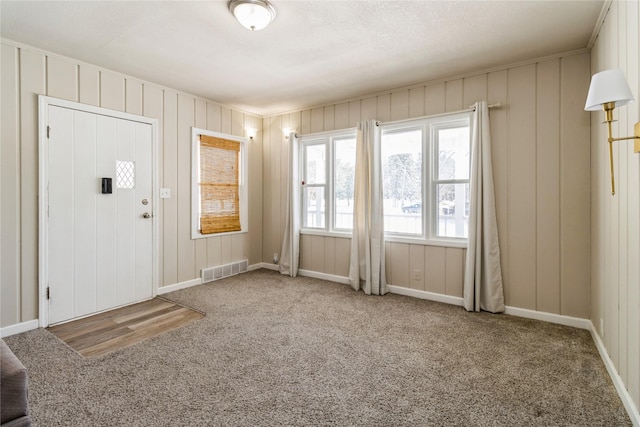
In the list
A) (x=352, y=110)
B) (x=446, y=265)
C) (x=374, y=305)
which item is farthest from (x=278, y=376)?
(x=352, y=110)

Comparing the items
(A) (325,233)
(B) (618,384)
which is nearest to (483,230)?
(B) (618,384)

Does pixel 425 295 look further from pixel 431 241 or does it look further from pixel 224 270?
pixel 224 270

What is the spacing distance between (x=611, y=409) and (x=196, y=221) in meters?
4.36

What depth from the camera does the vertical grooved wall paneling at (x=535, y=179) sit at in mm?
3021

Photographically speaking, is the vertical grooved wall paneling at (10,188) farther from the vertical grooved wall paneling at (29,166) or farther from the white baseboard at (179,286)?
the white baseboard at (179,286)

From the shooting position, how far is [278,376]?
2193 mm

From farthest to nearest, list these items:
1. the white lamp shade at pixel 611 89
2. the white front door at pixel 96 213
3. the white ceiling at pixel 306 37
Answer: the white front door at pixel 96 213 < the white ceiling at pixel 306 37 < the white lamp shade at pixel 611 89

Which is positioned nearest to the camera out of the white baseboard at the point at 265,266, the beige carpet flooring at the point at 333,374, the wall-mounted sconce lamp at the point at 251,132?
the beige carpet flooring at the point at 333,374

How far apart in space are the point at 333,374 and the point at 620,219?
212cm

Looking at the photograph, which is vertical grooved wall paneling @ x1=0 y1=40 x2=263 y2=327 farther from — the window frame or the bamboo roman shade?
the window frame

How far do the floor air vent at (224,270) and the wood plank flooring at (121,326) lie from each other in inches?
32.4

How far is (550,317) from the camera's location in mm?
3154

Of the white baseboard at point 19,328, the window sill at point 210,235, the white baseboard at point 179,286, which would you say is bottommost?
the white baseboard at point 19,328

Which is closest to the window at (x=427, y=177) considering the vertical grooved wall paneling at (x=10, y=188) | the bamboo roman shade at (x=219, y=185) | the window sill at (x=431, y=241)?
the window sill at (x=431, y=241)
